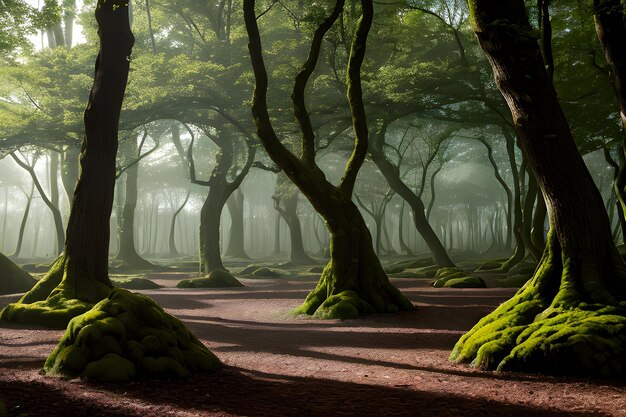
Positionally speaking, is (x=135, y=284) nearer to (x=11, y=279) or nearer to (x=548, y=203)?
(x=11, y=279)

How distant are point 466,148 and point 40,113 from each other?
33.1 metres

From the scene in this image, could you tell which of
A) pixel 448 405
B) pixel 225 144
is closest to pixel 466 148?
pixel 225 144

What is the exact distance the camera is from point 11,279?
637 inches

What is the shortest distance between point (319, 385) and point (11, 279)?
47.0ft

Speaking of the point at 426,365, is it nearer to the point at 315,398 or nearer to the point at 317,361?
the point at 317,361

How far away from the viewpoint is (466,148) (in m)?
45.2

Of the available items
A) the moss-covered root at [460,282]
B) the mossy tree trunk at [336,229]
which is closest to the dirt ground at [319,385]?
the mossy tree trunk at [336,229]

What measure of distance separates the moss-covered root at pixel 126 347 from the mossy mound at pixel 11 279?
1231 cm

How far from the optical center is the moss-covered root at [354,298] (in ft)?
36.1

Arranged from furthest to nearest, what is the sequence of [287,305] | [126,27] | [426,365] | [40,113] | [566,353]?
[40,113], [287,305], [126,27], [426,365], [566,353]

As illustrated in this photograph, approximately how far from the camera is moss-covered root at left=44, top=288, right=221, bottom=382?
5062mm

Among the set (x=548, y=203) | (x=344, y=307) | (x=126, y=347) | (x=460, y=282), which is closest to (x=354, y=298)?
(x=344, y=307)

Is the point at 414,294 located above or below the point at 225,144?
below

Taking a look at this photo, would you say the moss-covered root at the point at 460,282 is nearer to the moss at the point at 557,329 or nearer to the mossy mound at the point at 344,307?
the mossy mound at the point at 344,307
